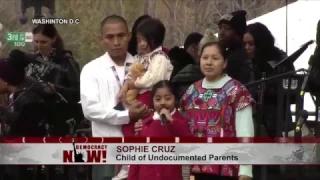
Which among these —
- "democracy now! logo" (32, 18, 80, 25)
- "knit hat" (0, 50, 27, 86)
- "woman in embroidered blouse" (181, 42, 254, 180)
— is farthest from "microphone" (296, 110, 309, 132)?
"knit hat" (0, 50, 27, 86)

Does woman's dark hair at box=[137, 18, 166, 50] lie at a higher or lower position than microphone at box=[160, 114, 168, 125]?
higher

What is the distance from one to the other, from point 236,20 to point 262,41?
22cm

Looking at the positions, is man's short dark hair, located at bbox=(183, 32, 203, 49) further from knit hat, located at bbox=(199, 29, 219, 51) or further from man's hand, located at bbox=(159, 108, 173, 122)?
man's hand, located at bbox=(159, 108, 173, 122)

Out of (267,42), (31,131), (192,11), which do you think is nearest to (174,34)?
(192,11)

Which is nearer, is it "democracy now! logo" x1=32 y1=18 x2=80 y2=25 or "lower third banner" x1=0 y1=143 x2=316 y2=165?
"democracy now! logo" x1=32 y1=18 x2=80 y2=25

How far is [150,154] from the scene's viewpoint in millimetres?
6664

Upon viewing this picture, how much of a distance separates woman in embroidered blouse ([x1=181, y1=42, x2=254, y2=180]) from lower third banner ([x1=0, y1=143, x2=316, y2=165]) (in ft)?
0.42

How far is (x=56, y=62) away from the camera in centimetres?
661

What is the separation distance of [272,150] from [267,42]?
2.30ft

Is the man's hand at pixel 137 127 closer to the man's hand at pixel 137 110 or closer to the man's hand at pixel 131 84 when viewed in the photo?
the man's hand at pixel 137 110

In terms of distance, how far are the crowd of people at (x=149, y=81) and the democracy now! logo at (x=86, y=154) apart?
0.40 ft

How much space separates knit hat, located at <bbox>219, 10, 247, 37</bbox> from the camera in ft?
21.6

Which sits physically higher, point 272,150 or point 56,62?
point 56,62

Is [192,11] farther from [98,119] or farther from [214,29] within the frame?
[98,119]
